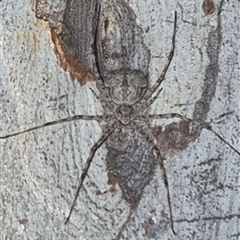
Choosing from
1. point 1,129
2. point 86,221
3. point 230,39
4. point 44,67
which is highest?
point 230,39

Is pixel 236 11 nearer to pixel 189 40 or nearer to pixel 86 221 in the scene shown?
pixel 189 40

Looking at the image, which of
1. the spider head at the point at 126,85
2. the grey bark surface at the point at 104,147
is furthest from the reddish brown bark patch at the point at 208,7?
the spider head at the point at 126,85

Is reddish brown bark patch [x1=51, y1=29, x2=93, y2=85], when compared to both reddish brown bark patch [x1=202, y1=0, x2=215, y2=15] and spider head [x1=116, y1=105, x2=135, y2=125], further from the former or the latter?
reddish brown bark patch [x1=202, y1=0, x2=215, y2=15]

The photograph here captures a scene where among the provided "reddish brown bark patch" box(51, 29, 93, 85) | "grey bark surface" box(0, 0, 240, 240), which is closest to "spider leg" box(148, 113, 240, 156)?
"grey bark surface" box(0, 0, 240, 240)

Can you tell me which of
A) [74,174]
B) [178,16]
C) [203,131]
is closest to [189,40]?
[178,16]

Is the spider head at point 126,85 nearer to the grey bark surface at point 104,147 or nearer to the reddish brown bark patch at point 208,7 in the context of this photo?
the grey bark surface at point 104,147

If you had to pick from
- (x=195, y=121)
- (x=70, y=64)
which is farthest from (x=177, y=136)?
(x=70, y=64)
